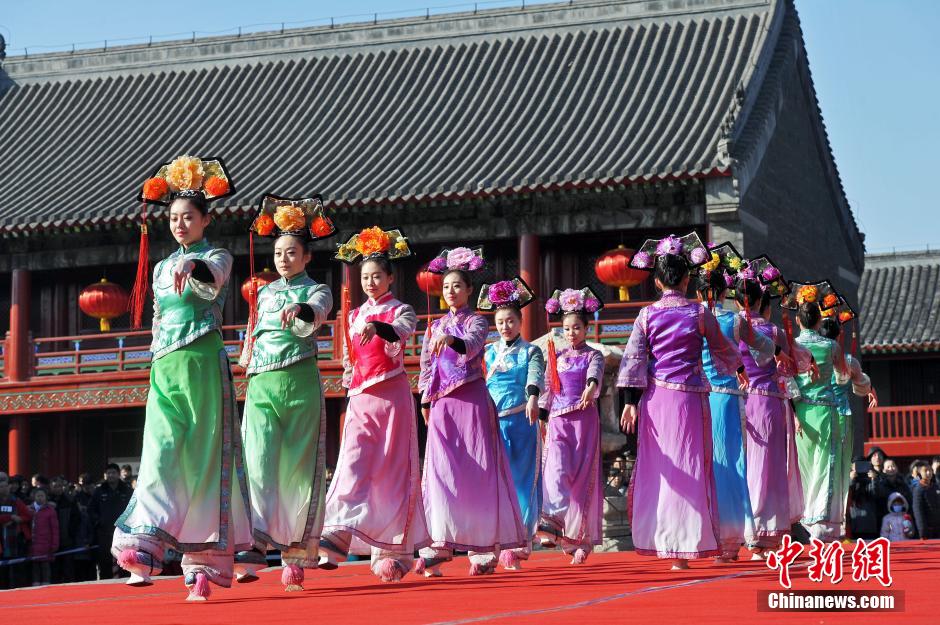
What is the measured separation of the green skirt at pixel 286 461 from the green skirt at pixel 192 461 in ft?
0.73

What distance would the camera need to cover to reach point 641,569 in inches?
332

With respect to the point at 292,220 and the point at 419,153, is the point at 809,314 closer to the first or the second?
the point at 292,220

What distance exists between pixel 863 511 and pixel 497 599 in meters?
8.78

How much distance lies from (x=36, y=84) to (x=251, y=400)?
19899 mm

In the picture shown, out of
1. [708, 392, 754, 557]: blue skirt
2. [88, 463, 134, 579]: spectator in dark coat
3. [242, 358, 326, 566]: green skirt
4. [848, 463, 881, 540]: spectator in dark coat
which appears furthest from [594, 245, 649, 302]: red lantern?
[242, 358, 326, 566]: green skirt

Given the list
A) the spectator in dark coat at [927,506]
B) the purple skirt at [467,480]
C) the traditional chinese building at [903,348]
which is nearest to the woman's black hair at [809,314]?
the purple skirt at [467,480]

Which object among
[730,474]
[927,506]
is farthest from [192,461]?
[927,506]

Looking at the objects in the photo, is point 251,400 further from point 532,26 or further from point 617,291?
point 532,26

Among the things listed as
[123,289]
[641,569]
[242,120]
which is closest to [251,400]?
[641,569]

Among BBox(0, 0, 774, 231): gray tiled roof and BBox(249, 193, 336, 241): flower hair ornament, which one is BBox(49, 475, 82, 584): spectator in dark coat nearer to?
BBox(0, 0, 774, 231): gray tiled roof

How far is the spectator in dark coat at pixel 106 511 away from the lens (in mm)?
14492

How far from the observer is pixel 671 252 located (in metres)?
8.53

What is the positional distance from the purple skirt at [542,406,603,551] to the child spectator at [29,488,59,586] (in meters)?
5.02

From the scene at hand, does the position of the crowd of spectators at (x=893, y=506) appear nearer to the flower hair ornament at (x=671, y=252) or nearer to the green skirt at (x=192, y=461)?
the flower hair ornament at (x=671, y=252)
